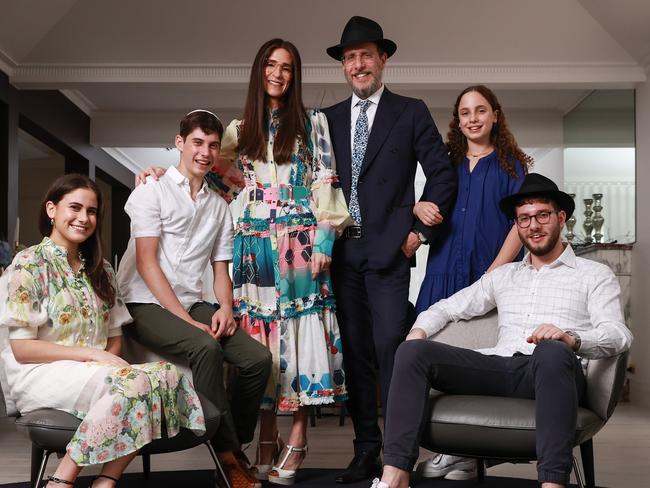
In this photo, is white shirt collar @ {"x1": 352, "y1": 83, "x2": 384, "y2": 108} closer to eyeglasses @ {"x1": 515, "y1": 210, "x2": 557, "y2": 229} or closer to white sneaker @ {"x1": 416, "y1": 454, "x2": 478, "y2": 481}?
eyeglasses @ {"x1": 515, "y1": 210, "x2": 557, "y2": 229}

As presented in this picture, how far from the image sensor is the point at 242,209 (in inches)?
131

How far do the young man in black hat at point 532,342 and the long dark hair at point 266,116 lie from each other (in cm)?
79

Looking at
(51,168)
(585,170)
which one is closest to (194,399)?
(585,170)

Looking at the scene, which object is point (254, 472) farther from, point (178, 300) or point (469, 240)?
point (469, 240)

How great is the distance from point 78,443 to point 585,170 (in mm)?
6748

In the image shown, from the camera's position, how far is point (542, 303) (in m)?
3.00

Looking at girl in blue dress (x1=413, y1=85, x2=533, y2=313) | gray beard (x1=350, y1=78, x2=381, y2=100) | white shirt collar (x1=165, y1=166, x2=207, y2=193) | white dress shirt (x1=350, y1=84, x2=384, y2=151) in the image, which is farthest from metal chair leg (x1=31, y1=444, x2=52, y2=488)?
gray beard (x1=350, y1=78, x2=381, y2=100)

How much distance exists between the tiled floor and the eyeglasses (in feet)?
3.90

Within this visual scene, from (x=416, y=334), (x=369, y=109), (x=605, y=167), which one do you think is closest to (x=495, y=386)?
(x=416, y=334)

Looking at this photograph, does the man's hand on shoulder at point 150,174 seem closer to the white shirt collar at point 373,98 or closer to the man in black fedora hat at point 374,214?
the man in black fedora hat at point 374,214

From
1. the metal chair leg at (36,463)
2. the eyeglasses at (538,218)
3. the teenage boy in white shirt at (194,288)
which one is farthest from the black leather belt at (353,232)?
the metal chair leg at (36,463)

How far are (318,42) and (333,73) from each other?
0.87 feet

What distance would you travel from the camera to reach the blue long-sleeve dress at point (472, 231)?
11.0ft

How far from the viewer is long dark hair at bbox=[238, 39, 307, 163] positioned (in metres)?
3.24
